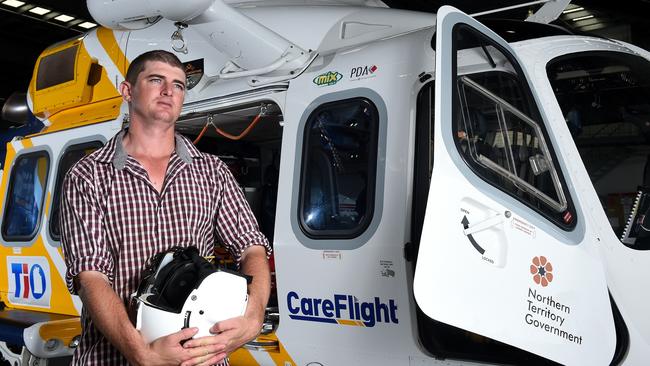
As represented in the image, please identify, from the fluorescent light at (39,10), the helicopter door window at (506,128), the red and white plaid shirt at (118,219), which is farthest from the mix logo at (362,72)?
the fluorescent light at (39,10)

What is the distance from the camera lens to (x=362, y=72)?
305 centimetres

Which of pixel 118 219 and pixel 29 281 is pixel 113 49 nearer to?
pixel 29 281

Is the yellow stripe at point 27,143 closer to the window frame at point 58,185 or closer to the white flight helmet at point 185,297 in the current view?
the window frame at point 58,185

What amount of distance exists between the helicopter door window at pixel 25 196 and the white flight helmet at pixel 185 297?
11.1 feet

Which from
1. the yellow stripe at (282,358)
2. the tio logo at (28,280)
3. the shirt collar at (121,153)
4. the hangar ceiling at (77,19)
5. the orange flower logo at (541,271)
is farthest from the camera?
the hangar ceiling at (77,19)

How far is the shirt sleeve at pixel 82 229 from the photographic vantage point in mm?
1662

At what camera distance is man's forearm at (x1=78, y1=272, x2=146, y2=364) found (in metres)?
1.55

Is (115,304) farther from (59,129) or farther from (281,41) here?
(59,129)

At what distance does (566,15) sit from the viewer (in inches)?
549

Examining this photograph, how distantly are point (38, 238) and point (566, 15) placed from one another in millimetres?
12316

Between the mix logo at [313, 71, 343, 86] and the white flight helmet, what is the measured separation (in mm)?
1681

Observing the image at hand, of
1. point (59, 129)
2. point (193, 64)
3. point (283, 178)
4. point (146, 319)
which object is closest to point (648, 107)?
point (283, 178)

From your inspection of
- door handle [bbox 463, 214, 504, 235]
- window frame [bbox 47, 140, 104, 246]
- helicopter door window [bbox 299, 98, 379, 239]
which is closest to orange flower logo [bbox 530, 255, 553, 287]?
door handle [bbox 463, 214, 504, 235]

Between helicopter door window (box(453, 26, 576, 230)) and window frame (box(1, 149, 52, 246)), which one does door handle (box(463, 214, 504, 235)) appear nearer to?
Result: helicopter door window (box(453, 26, 576, 230))
